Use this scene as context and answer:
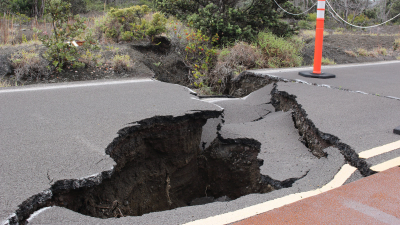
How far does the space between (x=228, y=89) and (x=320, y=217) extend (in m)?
6.90

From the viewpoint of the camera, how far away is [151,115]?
4.24m

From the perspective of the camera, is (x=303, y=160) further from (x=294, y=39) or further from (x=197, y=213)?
(x=294, y=39)

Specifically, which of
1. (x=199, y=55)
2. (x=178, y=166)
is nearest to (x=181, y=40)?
(x=199, y=55)

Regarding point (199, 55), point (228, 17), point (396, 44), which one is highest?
point (228, 17)

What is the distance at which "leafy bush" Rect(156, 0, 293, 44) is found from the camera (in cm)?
1027

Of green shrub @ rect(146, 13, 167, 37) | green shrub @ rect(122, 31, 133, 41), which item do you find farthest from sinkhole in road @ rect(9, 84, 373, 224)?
green shrub @ rect(122, 31, 133, 41)

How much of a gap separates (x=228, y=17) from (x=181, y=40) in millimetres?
1795

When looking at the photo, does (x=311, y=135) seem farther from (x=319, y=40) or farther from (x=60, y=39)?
(x=60, y=39)

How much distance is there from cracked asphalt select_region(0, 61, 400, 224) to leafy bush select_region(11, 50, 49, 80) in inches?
80.4

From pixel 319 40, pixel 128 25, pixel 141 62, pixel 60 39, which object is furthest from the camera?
pixel 128 25

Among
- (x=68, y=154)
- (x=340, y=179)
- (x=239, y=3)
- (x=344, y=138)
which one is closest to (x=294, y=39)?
(x=239, y=3)

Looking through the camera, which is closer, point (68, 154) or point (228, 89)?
point (68, 154)

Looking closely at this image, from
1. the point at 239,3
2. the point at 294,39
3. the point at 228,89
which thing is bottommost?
the point at 228,89

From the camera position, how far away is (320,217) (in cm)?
225
